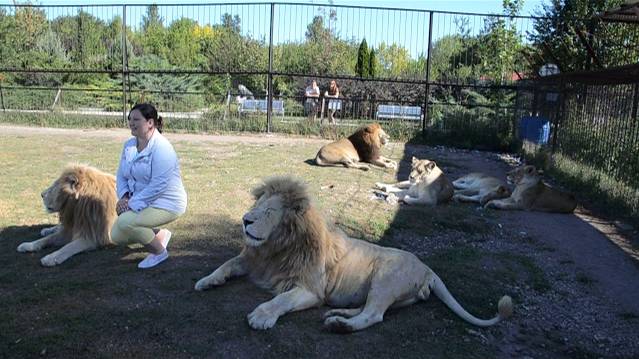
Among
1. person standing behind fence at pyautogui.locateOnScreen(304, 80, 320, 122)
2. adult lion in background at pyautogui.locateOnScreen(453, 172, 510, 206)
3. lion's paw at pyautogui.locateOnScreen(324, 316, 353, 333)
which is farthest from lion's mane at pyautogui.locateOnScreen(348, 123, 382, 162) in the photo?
lion's paw at pyautogui.locateOnScreen(324, 316, 353, 333)

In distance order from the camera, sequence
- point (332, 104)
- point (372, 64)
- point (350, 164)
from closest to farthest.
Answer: point (350, 164) < point (332, 104) < point (372, 64)

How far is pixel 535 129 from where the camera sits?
47.4 feet

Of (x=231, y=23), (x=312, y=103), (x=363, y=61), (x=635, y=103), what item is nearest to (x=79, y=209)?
(x=635, y=103)

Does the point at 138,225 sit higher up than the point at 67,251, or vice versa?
the point at 138,225

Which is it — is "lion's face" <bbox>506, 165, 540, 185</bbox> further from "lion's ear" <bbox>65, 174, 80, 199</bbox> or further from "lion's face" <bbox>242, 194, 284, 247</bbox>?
"lion's ear" <bbox>65, 174, 80, 199</bbox>

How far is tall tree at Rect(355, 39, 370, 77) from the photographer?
27922 mm

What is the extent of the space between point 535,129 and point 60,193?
12.2m

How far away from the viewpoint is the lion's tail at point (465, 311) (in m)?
4.13

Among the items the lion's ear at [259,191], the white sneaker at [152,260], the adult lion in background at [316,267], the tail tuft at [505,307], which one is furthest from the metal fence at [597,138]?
the white sneaker at [152,260]

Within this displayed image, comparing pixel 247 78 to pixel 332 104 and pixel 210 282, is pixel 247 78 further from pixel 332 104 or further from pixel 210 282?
pixel 210 282

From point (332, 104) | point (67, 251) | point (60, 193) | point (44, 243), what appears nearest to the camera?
point (67, 251)

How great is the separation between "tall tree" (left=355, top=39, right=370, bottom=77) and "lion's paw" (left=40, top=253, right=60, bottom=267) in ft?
77.2

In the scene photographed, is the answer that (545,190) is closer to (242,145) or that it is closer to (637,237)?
(637,237)

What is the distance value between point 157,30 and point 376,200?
24548 mm
